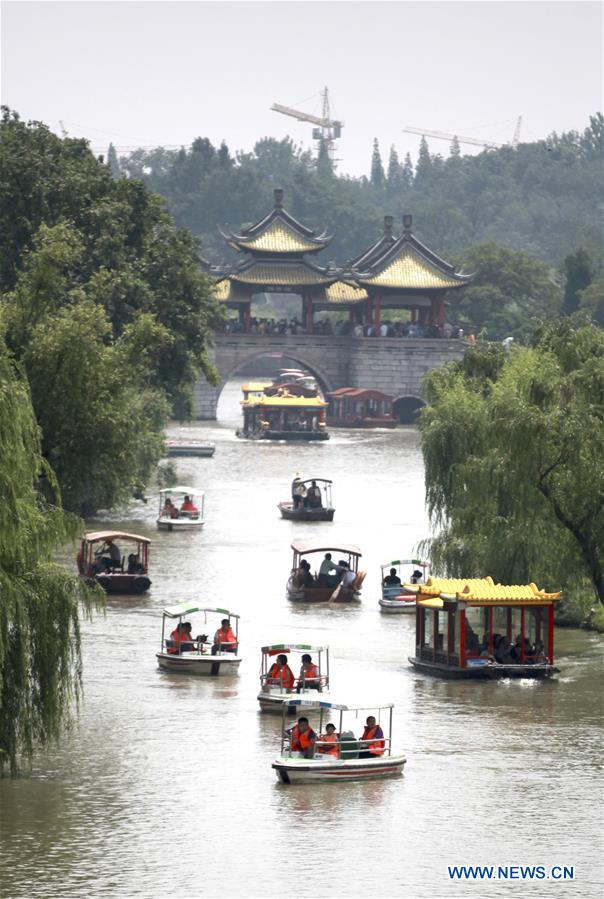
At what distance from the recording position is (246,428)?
118125mm

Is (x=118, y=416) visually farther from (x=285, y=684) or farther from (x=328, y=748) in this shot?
(x=328, y=748)

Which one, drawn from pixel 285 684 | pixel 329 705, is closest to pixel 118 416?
pixel 285 684

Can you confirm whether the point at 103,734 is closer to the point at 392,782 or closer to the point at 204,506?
the point at 392,782

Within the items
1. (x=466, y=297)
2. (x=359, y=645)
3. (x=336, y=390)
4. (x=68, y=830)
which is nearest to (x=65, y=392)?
(x=359, y=645)

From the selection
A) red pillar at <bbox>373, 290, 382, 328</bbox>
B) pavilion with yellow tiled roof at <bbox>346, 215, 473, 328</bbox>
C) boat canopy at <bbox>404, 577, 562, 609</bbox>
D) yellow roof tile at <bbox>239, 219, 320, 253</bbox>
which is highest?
yellow roof tile at <bbox>239, 219, 320, 253</bbox>

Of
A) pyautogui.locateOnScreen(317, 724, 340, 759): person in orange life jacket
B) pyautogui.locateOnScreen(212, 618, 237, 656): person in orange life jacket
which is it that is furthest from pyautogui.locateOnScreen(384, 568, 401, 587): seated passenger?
pyautogui.locateOnScreen(317, 724, 340, 759): person in orange life jacket

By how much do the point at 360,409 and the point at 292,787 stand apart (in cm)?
9287

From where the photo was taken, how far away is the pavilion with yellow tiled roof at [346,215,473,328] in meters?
130

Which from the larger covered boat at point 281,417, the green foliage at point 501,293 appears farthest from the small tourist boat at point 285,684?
the green foliage at point 501,293

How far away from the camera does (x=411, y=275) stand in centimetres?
13088

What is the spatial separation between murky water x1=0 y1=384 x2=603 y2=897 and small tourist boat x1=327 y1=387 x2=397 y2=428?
7180cm

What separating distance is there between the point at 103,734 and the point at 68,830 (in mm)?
6502

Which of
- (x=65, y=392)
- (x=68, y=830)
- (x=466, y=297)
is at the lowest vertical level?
(x=68, y=830)

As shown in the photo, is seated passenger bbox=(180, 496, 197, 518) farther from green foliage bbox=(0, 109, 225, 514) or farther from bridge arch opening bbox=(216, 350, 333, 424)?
bridge arch opening bbox=(216, 350, 333, 424)
